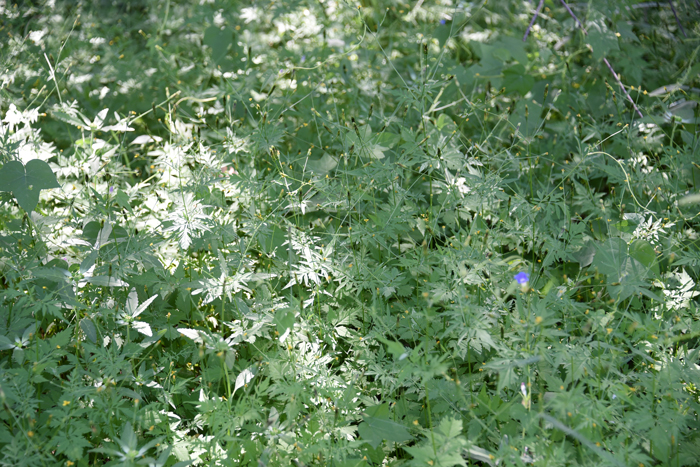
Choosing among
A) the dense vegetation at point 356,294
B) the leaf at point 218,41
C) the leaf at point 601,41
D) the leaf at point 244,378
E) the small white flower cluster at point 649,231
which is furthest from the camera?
the leaf at point 218,41

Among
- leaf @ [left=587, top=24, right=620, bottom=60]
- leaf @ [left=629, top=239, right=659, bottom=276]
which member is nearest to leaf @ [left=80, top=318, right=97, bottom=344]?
leaf @ [left=629, top=239, right=659, bottom=276]

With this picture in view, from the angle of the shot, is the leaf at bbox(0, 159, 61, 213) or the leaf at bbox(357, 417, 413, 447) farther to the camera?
the leaf at bbox(0, 159, 61, 213)

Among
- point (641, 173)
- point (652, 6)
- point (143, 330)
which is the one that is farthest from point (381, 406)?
point (652, 6)

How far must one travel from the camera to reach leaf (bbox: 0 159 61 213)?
1810mm

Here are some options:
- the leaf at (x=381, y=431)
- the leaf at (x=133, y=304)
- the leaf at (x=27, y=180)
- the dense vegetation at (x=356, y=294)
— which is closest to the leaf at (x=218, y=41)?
the dense vegetation at (x=356, y=294)

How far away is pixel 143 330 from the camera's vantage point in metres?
1.62

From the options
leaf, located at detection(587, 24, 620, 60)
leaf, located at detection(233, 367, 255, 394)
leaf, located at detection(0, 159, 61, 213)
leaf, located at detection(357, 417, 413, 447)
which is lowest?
leaf, located at detection(357, 417, 413, 447)

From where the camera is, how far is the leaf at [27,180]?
71.2 inches

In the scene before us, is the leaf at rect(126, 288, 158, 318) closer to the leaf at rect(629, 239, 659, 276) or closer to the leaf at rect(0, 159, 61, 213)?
the leaf at rect(0, 159, 61, 213)

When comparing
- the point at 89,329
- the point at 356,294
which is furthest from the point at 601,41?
the point at 89,329

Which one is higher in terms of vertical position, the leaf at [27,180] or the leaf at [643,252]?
the leaf at [27,180]

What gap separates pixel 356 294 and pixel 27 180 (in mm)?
1198

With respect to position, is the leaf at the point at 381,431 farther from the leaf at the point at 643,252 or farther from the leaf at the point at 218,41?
the leaf at the point at 218,41

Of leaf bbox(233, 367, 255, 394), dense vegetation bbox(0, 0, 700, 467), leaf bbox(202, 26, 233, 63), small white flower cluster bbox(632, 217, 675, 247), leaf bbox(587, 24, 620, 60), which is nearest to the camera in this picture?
Result: dense vegetation bbox(0, 0, 700, 467)
